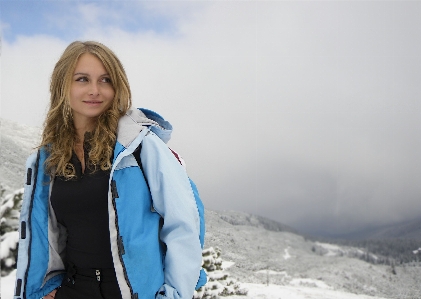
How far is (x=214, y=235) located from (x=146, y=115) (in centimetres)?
576

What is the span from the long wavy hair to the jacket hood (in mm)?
44

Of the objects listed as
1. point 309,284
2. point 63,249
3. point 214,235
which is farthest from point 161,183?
point 309,284

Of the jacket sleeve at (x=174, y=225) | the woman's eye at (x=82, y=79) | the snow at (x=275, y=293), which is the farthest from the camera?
the snow at (x=275, y=293)

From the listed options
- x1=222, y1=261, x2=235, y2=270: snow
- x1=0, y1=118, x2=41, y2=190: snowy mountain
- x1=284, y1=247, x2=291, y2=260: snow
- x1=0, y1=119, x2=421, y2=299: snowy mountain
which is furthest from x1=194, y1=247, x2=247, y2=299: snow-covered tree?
x1=284, y1=247, x2=291, y2=260: snow

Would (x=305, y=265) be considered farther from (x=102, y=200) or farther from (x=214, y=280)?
(x=102, y=200)

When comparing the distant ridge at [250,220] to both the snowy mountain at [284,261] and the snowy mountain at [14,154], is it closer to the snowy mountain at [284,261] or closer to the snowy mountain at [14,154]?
the snowy mountain at [284,261]

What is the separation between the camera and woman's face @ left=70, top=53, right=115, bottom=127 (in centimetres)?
153

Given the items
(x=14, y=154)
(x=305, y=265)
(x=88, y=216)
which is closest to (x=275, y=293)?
(x=305, y=265)

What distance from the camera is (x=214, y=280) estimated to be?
18.5 ft

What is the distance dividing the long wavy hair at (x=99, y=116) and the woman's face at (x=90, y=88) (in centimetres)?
2

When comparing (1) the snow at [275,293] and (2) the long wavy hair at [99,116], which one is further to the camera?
(1) the snow at [275,293]

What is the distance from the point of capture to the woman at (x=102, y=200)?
1.35 meters

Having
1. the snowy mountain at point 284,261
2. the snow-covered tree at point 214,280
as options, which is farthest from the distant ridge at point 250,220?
the snow-covered tree at point 214,280

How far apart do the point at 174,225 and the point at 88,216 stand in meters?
0.34
